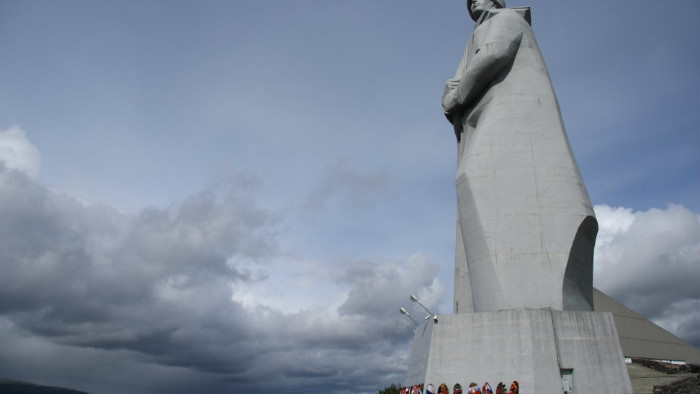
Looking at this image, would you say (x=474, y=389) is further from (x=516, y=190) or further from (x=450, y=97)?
(x=450, y=97)

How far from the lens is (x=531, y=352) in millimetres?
8914

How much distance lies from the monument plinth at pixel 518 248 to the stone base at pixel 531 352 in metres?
0.02

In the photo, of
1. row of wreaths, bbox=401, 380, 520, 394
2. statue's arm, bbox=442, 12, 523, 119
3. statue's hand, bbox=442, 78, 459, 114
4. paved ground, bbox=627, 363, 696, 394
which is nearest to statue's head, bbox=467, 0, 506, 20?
statue's arm, bbox=442, 12, 523, 119

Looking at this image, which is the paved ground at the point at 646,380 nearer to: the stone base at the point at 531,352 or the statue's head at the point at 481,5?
the stone base at the point at 531,352

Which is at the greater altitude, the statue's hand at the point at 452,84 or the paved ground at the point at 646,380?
the statue's hand at the point at 452,84

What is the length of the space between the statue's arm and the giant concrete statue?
0.08 ft

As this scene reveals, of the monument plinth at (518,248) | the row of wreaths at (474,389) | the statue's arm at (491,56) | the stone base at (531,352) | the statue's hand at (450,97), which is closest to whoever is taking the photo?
the row of wreaths at (474,389)

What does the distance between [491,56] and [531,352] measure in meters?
6.86

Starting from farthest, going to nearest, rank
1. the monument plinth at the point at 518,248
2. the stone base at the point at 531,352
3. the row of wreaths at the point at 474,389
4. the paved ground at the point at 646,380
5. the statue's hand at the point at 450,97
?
1. the statue's hand at the point at 450,97
2. the paved ground at the point at 646,380
3. the monument plinth at the point at 518,248
4. the stone base at the point at 531,352
5. the row of wreaths at the point at 474,389

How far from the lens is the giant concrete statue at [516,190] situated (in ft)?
32.9

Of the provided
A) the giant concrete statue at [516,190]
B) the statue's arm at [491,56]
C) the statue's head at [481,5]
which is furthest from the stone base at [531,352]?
the statue's head at [481,5]

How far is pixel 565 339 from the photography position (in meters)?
9.10

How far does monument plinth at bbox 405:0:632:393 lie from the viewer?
904cm

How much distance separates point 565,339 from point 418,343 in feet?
11.0
